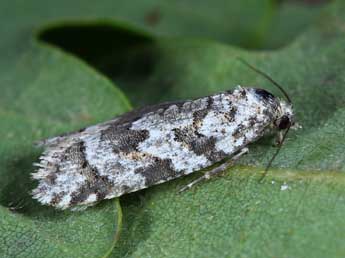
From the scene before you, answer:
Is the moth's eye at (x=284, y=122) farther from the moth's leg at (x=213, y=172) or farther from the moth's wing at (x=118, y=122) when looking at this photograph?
the moth's wing at (x=118, y=122)

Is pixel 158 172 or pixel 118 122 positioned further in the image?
pixel 118 122

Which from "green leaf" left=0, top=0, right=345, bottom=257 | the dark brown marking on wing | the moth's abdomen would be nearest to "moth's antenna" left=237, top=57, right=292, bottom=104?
"green leaf" left=0, top=0, right=345, bottom=257

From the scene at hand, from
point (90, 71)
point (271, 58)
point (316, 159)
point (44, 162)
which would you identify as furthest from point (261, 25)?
point (44, 162)

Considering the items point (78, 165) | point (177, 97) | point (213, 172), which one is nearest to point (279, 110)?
point (213, 172)

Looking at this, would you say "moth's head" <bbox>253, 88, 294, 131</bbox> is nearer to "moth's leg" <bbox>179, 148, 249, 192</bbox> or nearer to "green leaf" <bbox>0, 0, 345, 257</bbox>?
"green leaf" <bbox>0, 0, 345, 257</bbox>

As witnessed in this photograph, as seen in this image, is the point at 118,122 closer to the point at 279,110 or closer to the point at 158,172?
the point at 158,172

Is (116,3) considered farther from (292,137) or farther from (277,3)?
(292,137)
